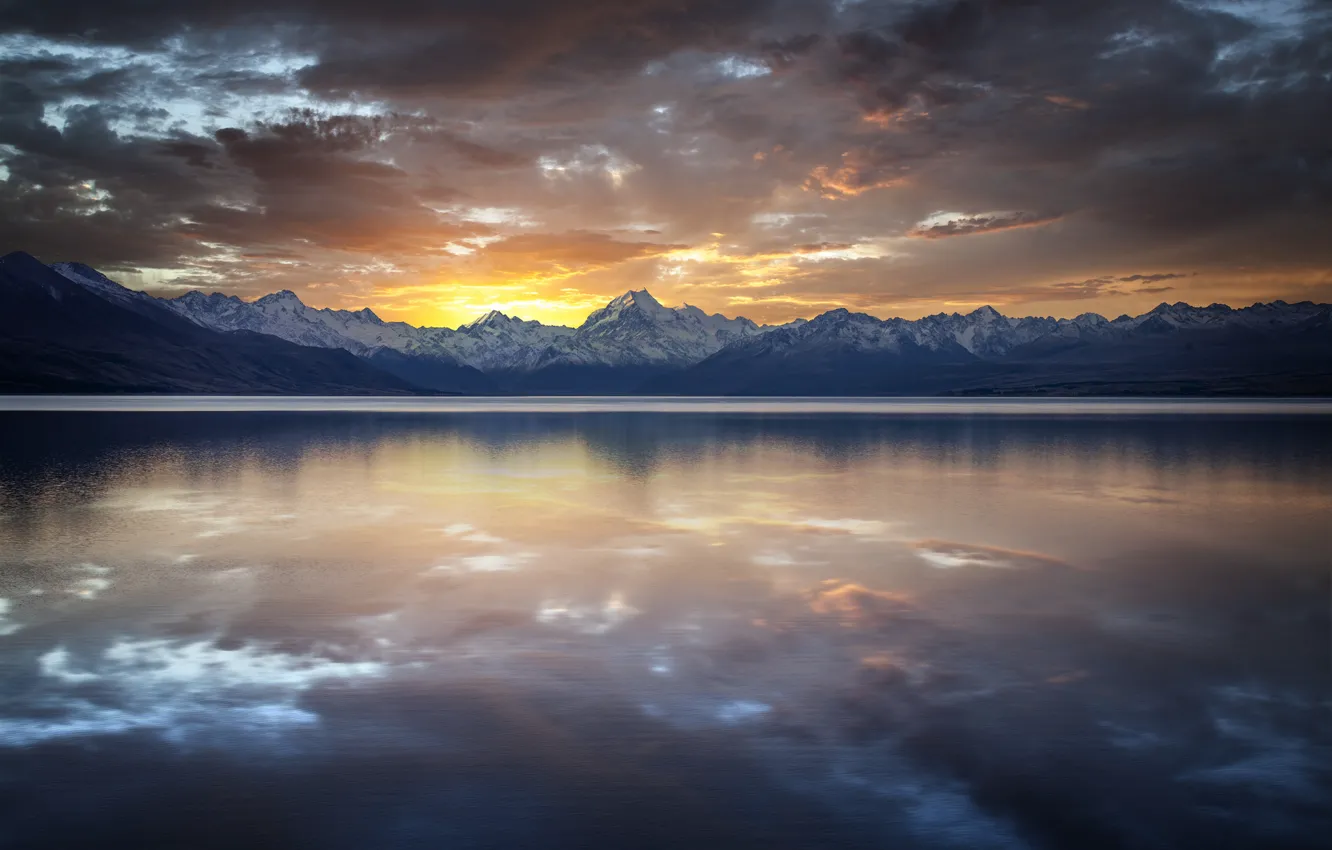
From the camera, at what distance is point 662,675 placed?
16.8 m

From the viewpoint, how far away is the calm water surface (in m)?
11.5

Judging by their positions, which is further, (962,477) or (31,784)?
(962,477)

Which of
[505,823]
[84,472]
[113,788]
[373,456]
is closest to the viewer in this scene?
Result: [505,823]

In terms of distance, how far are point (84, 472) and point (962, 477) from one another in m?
50.9

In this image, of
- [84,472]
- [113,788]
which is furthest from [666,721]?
[84,472]

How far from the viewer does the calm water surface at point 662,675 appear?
11.5 m

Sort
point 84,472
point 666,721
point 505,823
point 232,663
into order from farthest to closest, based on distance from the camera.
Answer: point 84,472 < point 232,663 < point 666,721 < point 505,823

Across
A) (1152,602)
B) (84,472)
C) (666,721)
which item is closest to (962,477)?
(1152,602)

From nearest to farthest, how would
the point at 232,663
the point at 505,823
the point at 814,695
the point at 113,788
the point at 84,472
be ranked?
the point at 505,823, the point at 113,788, the point at 814,695, the point at 232,663, the point at 84,472

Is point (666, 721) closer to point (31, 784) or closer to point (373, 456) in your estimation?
point (31, 784)

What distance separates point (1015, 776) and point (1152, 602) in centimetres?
1301

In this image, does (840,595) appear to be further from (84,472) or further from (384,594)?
(84,472)

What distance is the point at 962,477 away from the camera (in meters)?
53.1

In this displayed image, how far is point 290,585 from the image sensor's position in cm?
2444
